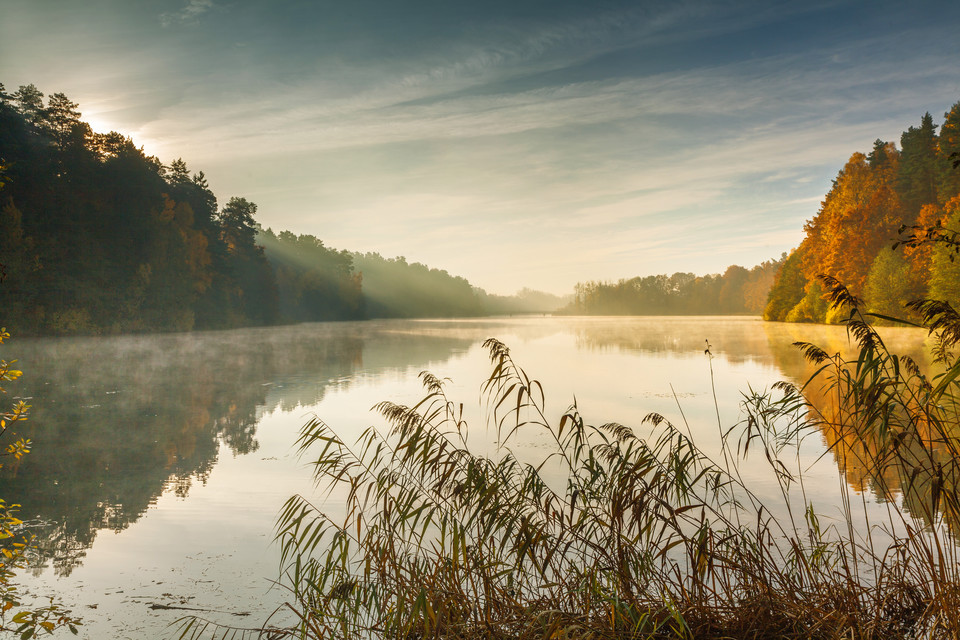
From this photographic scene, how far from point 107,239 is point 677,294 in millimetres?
126004

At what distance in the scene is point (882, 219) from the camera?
140 feet

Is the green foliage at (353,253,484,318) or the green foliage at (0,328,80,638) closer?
the green foliage at (0,328,80,638)

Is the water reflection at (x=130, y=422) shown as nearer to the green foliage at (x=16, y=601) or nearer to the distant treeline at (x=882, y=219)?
the green foliage at (x=16, y=601)

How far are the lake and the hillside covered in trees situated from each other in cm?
12157

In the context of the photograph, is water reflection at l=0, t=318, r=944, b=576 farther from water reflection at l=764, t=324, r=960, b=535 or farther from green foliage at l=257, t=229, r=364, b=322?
green foliage at l=257, t=229, r=364, b=322

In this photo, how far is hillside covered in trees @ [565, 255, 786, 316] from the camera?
452 feet

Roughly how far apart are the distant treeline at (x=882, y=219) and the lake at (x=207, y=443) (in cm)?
1885

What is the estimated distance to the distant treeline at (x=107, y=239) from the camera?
36.4 m

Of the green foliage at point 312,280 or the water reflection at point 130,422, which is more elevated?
the green foliage at point 312,280

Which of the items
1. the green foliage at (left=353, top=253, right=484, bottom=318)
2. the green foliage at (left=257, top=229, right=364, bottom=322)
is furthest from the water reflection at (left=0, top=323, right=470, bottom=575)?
the green foliage at (left=353, top=253, right=484, bottom=318)

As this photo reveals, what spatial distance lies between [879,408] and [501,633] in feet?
8.62

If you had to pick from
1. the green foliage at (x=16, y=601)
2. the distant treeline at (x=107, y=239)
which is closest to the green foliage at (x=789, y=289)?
the distant treeline at (x=107, y=239)

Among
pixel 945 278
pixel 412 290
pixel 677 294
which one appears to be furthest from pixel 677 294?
pixel 945 278

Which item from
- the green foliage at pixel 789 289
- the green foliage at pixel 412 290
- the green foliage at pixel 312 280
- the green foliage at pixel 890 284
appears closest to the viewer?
the green foliage at pixel 890 284
